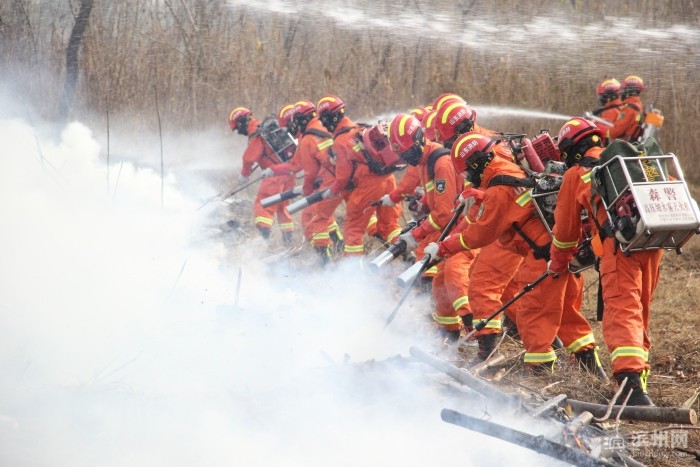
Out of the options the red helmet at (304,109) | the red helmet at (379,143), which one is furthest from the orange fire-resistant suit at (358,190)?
the red helmet at (304,109)

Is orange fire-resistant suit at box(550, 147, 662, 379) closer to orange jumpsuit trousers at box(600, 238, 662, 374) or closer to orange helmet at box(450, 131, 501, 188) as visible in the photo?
orange jumpsuit trousers at box(600, 238, 662, 374)

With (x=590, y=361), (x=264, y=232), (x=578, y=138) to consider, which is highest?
(x=578, y=138)

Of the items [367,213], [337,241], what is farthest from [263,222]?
[367,213]

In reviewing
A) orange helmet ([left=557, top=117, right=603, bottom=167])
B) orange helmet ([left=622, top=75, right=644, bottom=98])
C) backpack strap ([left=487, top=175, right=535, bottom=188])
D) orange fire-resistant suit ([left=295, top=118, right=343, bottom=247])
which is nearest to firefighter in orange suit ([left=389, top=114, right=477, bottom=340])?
backpack strap ([left=487, top=175, right=535, bottom=188])

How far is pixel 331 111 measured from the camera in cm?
1020

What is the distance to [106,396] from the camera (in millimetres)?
4246

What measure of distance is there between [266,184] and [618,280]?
779 centimetres

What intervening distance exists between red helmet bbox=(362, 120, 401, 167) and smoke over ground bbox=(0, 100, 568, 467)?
2.36 meters

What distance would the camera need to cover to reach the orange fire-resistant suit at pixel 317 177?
1063 cm

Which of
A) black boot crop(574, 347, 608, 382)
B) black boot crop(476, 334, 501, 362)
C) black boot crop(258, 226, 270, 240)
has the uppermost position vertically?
black boot crop(574, 347, 608, 382)

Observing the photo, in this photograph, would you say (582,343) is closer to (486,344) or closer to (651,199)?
(486,344)

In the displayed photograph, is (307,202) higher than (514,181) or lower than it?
lower

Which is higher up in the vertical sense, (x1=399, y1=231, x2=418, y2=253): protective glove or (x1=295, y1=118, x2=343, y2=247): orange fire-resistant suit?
(x1=399, y1=231, x2=418, y2=253): protective glove

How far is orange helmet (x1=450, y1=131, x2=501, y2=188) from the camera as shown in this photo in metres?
6.05
